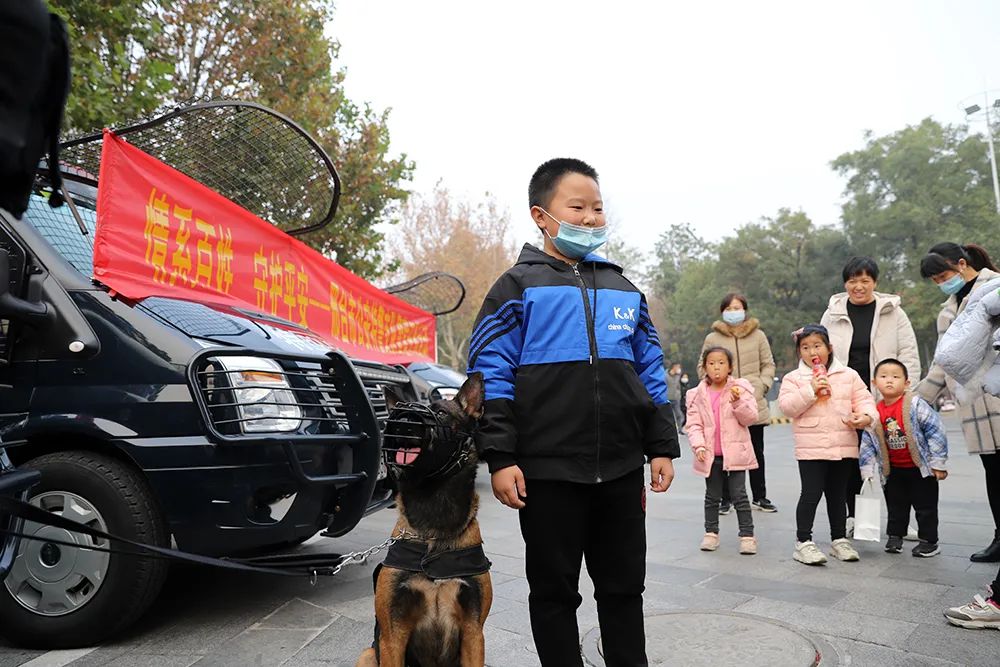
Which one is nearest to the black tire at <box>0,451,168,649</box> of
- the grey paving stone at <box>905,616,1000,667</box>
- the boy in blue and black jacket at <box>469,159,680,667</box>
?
the boy in blue and black jacket at <box>469,159,680,667</box>

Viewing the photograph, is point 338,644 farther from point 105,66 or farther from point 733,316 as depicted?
point 105,66

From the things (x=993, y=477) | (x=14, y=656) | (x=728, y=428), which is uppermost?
(x=728, y=428)

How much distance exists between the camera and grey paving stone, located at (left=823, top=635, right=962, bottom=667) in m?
2.96

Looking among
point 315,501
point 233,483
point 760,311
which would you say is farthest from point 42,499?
point 760,311

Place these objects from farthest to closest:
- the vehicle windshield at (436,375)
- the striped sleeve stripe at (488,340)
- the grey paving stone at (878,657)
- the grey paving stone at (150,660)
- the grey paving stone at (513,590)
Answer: the vehicle windshield at (436,375) → the grey paving stone at (513,590) → the grey paving stone at (150,660) → the grey paving stone at (878,657) → the striped sleeve stripe at (488,340)

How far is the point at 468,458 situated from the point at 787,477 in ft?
23.7

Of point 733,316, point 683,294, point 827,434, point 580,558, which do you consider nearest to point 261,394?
point 580,558

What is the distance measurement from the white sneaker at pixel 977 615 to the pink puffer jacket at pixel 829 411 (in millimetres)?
1525

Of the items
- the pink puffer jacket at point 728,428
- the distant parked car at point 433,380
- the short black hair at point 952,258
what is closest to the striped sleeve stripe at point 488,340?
the pink puffer jacket at point 728,428

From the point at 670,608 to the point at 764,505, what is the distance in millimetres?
3166

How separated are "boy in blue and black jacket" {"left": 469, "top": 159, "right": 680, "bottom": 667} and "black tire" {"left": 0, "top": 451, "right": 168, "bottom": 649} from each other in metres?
1.84

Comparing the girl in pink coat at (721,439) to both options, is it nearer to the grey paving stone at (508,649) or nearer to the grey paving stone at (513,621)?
the grey paving stone at (513,621)

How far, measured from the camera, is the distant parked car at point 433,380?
27.4 feet

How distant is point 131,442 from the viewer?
3.31 meters
